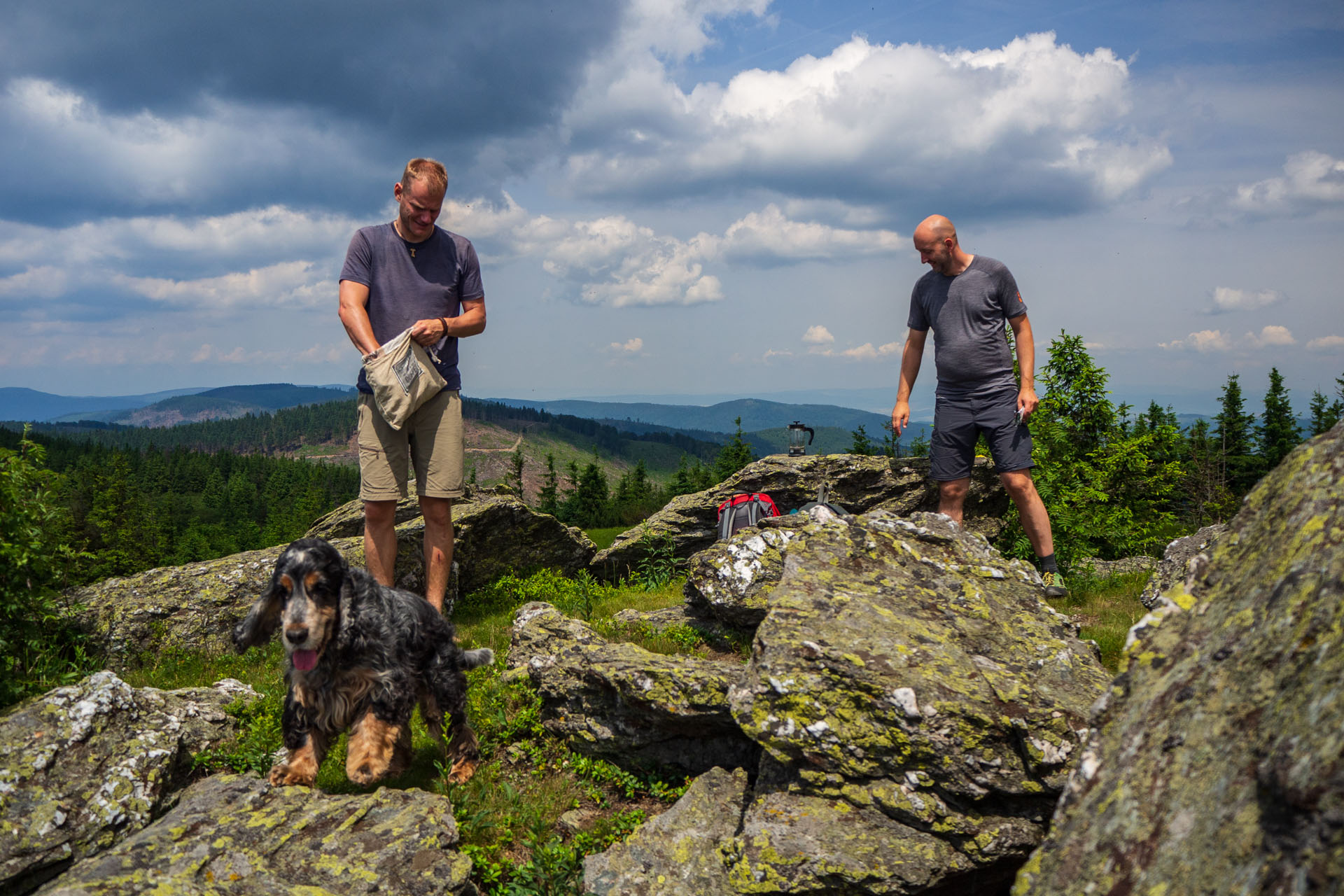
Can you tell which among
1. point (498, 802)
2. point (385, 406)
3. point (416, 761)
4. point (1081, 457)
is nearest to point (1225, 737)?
point (498, 802)

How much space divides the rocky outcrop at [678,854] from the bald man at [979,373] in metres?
4.63

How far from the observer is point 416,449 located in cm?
788

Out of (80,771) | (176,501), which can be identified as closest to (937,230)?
(80,771)

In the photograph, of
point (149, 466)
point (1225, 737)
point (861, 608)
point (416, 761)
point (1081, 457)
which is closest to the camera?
point (1225, 737)

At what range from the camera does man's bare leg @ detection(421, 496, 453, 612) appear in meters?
7.97

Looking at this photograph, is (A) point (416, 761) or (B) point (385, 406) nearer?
(A) point (416, 761)

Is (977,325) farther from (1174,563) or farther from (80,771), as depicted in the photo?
(80,771)

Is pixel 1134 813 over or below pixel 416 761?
over

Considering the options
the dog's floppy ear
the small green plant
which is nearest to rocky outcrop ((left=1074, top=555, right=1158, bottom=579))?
the small green plant

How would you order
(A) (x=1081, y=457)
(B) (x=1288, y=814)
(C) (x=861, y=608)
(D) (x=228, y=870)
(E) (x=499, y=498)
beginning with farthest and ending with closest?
(A) (x=1081, y=457), (E) (x=499, y=498), (C) (x=861, y=608), (D) (x=228, y=870), (B) (x=1288, y=814)

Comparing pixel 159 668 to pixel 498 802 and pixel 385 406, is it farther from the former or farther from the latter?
pixel 498 802

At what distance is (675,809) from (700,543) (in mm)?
8764

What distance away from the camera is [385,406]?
7.16 metres

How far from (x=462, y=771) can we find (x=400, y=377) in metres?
3.64
